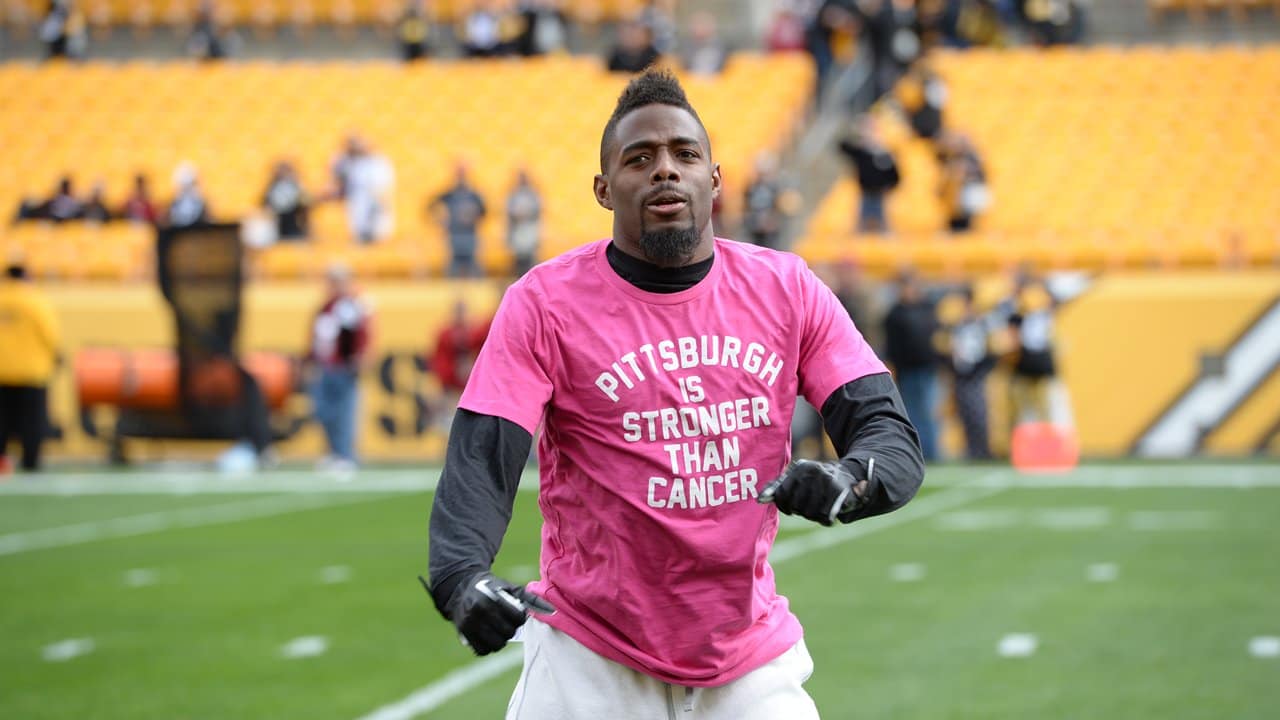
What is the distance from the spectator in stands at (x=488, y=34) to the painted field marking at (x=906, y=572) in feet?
61.3

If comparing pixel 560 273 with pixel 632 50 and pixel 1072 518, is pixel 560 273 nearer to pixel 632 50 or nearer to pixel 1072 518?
pixel 1072 518

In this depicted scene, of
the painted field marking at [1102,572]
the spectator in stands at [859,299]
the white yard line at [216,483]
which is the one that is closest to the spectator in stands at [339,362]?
the white yard line at [216,483]

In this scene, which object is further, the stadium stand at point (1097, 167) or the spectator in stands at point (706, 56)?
the spectator in stands at point (706, 56)

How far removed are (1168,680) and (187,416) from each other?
561 inches

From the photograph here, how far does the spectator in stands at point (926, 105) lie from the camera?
22.8 metres

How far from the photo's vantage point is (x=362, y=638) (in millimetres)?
8492

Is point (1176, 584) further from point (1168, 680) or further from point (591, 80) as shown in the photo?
point (591, 80)

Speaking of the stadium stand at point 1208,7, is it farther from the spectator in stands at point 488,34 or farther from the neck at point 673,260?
the neck at point 673,260

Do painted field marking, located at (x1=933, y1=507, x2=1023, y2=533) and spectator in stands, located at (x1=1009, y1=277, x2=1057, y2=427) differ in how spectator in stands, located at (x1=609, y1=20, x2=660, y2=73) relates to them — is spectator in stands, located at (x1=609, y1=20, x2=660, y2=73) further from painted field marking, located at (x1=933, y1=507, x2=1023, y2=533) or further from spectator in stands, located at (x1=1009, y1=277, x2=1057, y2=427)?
painted field marking, located at (x1=933, y1=507, x2=1023, y2=533)

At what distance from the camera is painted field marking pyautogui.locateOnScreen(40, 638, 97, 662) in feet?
26.8

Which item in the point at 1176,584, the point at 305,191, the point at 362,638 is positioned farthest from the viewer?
the point at 305,191

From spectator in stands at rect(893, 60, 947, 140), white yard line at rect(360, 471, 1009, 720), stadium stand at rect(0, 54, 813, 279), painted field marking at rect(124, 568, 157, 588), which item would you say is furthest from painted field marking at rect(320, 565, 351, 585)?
spectator in stands at rect(893, 60, 947, 140)

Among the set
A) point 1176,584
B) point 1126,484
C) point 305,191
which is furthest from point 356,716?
point 305,191

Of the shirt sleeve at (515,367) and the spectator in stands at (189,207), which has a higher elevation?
the shirt sleeve at (515,367)
